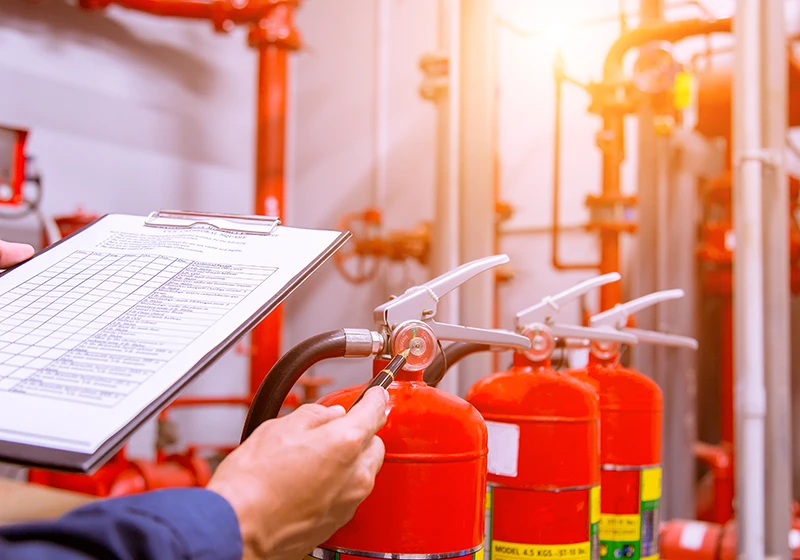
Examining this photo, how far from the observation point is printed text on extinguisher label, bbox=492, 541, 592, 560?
2.23 ft

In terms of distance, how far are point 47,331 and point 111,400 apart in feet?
0.35

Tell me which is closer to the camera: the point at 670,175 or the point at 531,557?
the point at 531,557

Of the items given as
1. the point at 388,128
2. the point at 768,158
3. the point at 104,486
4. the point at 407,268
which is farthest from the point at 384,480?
the point at 388,128

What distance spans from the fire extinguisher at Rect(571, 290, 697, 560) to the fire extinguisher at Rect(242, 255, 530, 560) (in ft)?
1.08

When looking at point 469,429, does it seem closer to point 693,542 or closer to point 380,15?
point 693,542

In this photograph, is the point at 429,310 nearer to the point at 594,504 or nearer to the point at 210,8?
the point at 594,504

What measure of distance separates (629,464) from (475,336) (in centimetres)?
35

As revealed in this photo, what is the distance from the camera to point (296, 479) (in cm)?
38

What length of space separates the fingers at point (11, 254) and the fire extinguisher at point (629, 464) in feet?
2.03

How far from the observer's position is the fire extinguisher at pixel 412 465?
517 mm

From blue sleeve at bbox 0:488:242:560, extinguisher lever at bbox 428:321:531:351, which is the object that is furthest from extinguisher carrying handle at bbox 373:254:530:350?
blue sleeve at bbox 0:488:242:560

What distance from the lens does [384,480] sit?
523 mm

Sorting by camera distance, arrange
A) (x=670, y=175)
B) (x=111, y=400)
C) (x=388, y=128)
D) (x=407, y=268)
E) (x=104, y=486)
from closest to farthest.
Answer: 1. (x=111, y=400)
2. (x=104, y=486)
3. (x=670, y=175)
4. (x=407, y=268)
5. (x=388, y=128)

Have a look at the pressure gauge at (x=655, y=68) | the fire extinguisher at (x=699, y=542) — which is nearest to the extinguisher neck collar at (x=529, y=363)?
the fire extinguisher at (x=699, y=542)
